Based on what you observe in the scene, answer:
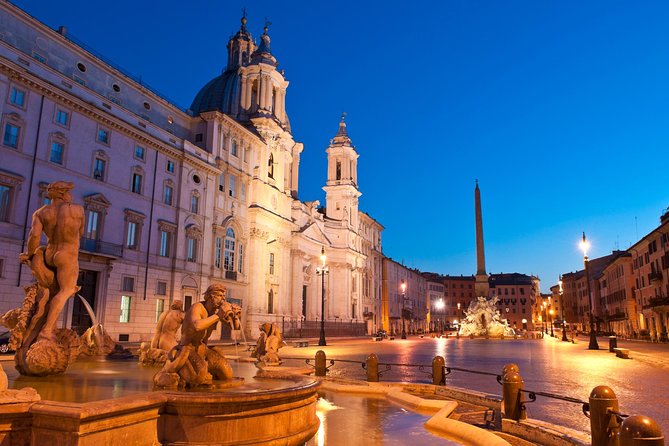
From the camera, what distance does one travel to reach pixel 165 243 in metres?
36.0

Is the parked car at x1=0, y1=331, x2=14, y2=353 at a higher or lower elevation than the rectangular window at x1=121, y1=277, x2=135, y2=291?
lower

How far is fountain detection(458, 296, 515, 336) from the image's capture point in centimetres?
5722

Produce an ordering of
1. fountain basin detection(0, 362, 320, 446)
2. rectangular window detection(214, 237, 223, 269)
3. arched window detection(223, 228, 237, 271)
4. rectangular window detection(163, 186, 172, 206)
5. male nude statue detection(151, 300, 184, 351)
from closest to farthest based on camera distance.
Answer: fountain basin detection(0, 362, 320, 446) < male nude statue detection(151, 300, 184, 351) < rectangular window detection(163, 186, 172, 206) < rectangular window detection(214, 237, 223, 269) < arched window detection(223, 228, 237, 271)

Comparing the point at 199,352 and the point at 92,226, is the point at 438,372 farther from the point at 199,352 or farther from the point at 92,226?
the point at 92,226

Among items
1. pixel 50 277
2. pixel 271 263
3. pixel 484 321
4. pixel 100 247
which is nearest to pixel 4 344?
pixel 100 247

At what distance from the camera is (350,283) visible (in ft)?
234

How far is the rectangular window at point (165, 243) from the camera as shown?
117 ft

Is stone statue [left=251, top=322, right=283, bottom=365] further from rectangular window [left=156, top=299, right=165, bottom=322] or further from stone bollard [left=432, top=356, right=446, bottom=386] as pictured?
rectangular window [left=156, top=299, right=165, bottom=322]

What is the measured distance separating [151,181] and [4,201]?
10.6 m

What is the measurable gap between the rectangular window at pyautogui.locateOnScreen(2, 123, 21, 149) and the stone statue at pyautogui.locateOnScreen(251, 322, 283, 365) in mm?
18419

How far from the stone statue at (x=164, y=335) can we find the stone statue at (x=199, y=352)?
3.89 metres

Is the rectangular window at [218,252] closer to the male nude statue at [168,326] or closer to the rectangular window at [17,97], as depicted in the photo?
the rectangular window at [17,97]

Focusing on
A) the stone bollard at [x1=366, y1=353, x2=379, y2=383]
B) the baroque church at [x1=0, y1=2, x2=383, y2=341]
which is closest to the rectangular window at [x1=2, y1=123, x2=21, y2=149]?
the baroque church at [x1=0, y1=2, x2=383, y2=341]

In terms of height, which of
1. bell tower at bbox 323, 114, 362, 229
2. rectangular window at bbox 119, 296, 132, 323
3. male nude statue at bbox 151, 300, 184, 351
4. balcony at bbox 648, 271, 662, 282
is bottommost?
male nude statue at bbox 151, 300, 184, 351
